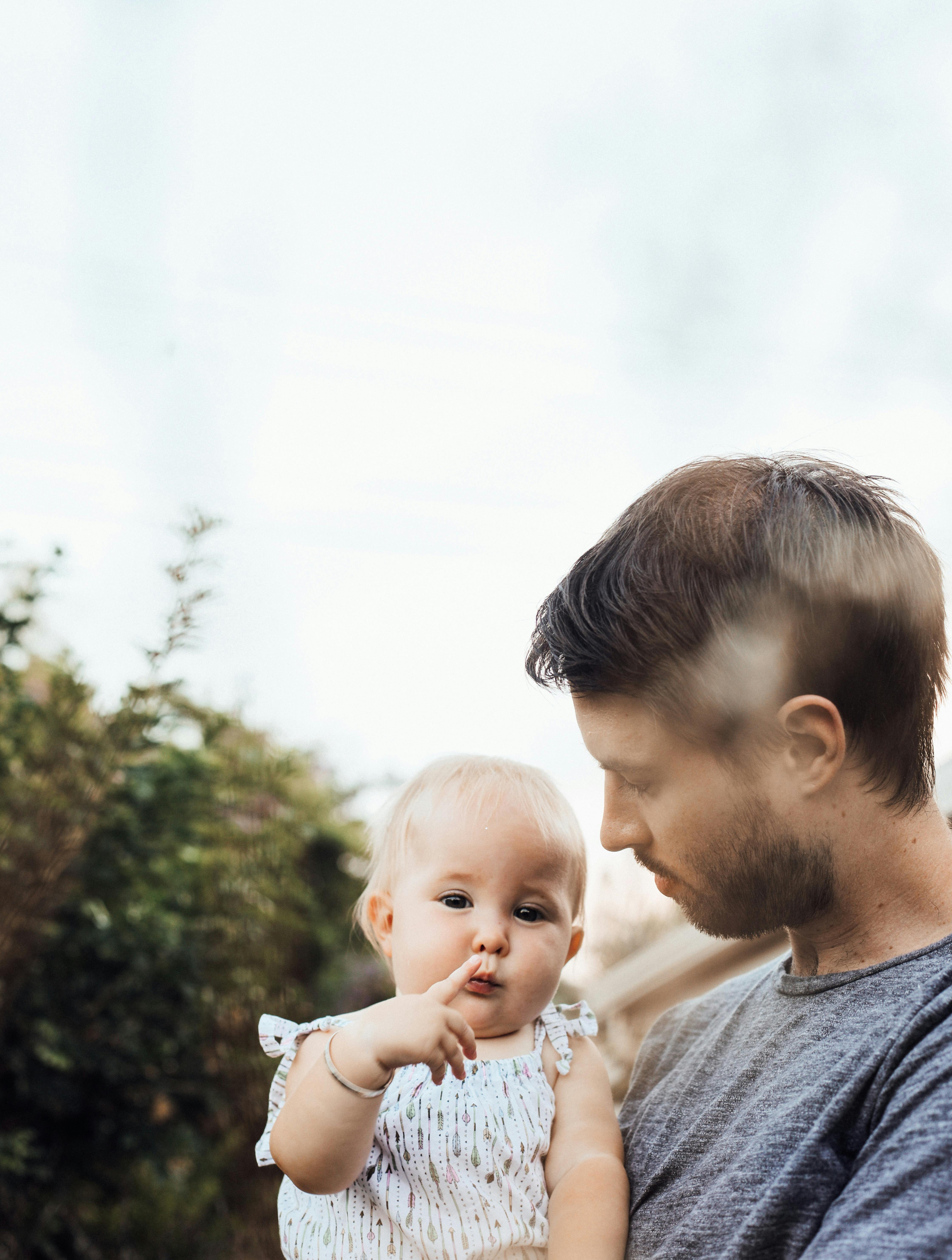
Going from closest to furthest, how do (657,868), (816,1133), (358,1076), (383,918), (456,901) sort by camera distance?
(816,1133), (358,1076), (657,868), (456,901), (383,918)

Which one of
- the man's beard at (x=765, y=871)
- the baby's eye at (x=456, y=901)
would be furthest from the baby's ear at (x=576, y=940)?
the man's beard at (x=765, y=871)

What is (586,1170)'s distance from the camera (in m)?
1.25

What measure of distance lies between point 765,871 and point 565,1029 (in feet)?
1.60

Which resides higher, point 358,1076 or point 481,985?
point 481,985

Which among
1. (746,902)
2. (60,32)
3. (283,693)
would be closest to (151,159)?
(60,32)

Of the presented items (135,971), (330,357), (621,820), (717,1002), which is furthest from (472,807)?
(330,357)

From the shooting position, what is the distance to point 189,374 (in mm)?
3312

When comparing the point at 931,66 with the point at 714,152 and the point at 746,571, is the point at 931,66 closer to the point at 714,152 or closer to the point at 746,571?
the point at 714,152

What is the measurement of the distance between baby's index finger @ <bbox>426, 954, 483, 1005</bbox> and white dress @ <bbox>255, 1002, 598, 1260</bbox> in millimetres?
150

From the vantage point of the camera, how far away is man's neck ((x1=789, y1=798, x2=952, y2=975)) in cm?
116

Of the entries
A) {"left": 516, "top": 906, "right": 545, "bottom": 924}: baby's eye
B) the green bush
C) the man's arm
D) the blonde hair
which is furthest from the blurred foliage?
the man's arm

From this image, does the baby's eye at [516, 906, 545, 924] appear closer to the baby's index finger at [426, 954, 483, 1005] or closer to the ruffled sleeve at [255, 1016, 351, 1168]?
the baby's index finger at [426, 954, 483, 1005]

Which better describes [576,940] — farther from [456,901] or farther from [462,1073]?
[462,1073]

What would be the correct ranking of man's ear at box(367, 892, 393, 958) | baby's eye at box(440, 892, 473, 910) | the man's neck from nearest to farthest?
1. the man's neck
2. baby's eye at box(440, 892, 473, 910)
3. man's ear at box(367, 892, 393, 958)
